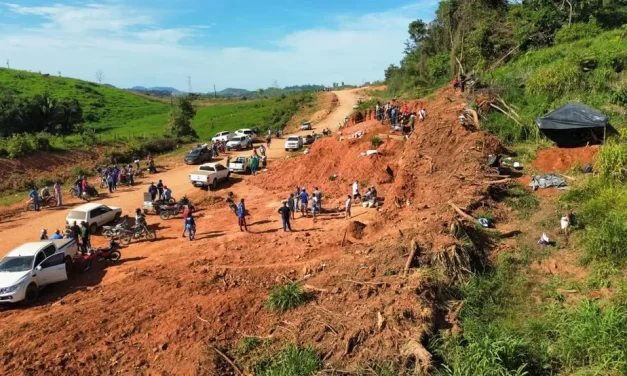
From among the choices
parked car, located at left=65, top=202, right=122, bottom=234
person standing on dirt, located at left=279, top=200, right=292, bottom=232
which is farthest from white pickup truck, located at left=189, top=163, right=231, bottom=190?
person standing on dirt, located at left=279, top=200, right=292, bottom=232

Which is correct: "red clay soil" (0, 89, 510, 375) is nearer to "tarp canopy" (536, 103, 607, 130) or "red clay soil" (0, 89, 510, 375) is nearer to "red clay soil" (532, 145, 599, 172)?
"red clay soil" (532, 145, 599, 172)

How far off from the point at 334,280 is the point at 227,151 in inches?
1203

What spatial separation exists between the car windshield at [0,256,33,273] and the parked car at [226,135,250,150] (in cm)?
2726

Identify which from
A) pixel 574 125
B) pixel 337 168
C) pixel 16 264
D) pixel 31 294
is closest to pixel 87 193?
pixel 16 264

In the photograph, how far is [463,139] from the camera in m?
21.9

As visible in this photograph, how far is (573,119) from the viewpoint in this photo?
1998 centimetres

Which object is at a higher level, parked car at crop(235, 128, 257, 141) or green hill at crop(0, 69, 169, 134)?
green hill at crop(0, 69, 169, 134)

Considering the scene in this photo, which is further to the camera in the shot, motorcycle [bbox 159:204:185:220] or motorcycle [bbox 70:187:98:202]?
motorcycle [bbox 70:187:98:202]

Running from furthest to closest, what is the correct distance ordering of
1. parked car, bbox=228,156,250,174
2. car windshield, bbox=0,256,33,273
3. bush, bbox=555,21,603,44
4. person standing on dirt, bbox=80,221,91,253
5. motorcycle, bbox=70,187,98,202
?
bush, bbox=555,21,603,44
parked car, bbox=228,156,250,174
motorcycle, bbox=70,187,98,202
person standing on dirt, bbox=80,221,91,253
car windshield, bbox=0,256,33,273

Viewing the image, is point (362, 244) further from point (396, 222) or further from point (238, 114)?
point (238, 114)

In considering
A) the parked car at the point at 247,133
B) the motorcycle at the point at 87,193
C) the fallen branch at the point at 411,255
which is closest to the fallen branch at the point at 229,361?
the fallen branch at the point at 411,255

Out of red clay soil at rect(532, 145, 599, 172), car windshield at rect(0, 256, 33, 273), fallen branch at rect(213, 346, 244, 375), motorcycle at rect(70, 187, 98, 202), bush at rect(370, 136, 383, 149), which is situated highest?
bush at rect(370, 136, 383, 149)

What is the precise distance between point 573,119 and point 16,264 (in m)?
22.2

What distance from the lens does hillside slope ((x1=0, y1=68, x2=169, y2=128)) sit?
71125mm
